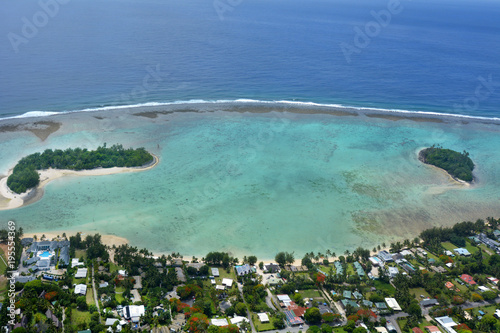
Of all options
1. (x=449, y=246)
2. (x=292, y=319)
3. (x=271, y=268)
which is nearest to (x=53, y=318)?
(x=292, y=319)

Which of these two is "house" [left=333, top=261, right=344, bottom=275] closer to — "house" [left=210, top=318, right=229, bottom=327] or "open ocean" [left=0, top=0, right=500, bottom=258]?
"open ocean" [left=0, top=0, right=500, bottom=258]

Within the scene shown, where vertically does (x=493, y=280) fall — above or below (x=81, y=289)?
above

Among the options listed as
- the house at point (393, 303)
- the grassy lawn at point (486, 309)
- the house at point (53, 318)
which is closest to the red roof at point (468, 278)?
the grassy lawn at point (486, 309)

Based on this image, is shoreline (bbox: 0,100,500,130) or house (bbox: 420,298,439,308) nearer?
house (bbox: 420,298,439,308)

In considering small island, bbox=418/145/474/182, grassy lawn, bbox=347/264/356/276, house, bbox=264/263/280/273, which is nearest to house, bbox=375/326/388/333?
grassy lawn, bbox=347/264/356/276

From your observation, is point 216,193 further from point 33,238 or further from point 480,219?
point 480,219

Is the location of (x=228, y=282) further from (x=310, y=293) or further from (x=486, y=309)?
(x=486, y=309)
